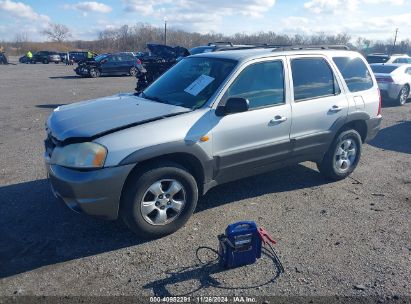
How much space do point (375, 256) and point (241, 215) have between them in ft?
4.90

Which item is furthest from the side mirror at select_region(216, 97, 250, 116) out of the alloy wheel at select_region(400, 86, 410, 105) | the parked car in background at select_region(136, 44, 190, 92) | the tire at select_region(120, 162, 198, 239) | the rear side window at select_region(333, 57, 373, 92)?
the alloy wheel at select_region(400, 86, 410, 105)

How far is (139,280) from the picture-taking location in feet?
10.7

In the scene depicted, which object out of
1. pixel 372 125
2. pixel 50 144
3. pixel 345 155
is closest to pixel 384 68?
pixel 372 125

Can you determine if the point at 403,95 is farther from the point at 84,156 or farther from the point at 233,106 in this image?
the point at 84,156

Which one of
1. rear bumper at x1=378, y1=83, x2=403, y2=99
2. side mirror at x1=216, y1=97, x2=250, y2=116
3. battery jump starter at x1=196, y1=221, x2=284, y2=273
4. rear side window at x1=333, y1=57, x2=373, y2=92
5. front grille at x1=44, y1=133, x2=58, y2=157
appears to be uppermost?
rear side window at x1=333, y1=57, x2=373, y2=92

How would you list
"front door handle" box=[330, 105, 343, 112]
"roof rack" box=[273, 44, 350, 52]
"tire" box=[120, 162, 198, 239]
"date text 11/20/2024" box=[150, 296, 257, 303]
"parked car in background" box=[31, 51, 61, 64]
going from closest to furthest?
1. "date text 11/20/2024" box=[150, 296, 257, 303]
2. "tire" box=[120, 162, 198, 239]
3. "roof rack" box=[273, 44, 350, 52]
4. "front door handle" box=[330, 105, 343, 112]
5. "parked car in background" box=[31, 51, 61, 64]

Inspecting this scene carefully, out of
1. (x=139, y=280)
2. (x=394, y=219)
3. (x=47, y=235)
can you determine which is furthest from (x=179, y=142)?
(x=394, y=219)

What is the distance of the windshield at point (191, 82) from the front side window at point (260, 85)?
0.57 feet

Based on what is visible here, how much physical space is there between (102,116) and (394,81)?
1213 centimetres

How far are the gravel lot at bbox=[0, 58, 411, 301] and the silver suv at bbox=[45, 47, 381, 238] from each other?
0.39m

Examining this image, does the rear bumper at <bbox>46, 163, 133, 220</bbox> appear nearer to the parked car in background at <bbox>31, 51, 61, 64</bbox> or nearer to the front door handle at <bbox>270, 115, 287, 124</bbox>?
the front door handle at <bbox>270, 115, 287, 124</bbox>

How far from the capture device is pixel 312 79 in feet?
16.3

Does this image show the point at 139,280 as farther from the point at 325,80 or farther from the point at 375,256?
the point at 325,80

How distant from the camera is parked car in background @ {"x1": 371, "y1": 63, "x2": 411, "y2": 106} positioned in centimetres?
1312
